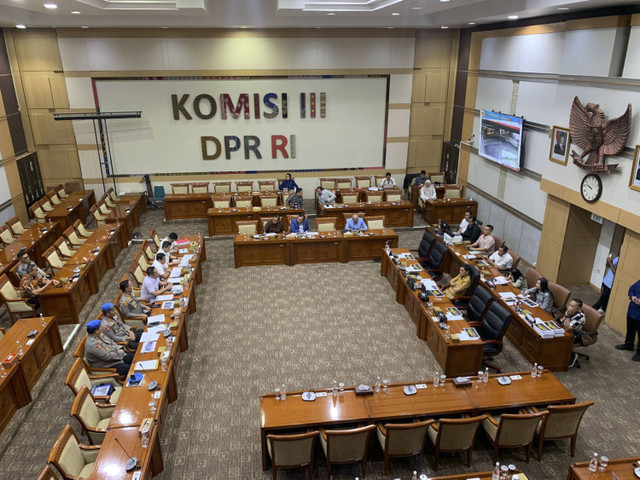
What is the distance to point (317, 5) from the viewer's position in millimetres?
10883

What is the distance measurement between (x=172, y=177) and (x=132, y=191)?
138 centimetres

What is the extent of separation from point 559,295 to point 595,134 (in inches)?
116

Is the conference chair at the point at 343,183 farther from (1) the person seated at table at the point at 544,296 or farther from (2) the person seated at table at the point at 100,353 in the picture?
(2) the person seated at table at the point at 100,353

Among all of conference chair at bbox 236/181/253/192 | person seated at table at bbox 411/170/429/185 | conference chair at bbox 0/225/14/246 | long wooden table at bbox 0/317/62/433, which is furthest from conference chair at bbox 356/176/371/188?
long wooden table at bbox 0/317/62/433

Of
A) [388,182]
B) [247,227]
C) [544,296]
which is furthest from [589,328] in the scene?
[388,182]

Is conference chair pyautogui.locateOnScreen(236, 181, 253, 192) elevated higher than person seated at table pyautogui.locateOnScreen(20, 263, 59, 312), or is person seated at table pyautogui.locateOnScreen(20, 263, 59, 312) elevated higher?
conference chair pyautogui.locateOnScreen(236, 181, 253, 192)

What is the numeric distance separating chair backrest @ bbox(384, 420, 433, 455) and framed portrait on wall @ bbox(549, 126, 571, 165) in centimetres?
661

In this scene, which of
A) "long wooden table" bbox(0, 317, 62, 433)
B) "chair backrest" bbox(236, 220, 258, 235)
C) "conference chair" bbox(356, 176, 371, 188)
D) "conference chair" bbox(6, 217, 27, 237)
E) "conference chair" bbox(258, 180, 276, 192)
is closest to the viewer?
"long wooden table" bbox(0, 317, 62, 433)

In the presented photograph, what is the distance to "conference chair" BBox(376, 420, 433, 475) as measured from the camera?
208 inches

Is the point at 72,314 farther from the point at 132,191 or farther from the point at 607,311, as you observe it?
the point at 607,311

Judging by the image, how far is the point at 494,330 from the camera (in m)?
7.37

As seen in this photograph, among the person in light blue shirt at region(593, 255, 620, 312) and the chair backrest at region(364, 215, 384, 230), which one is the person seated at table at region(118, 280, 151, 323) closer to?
the chair backrest at region(364, 215, 384, 230)

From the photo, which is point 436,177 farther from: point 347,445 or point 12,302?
point 12,302

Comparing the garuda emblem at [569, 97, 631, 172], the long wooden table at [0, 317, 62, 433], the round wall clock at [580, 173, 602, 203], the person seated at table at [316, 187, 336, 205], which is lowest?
the long wooden table at [0, 317, 62, 433]
